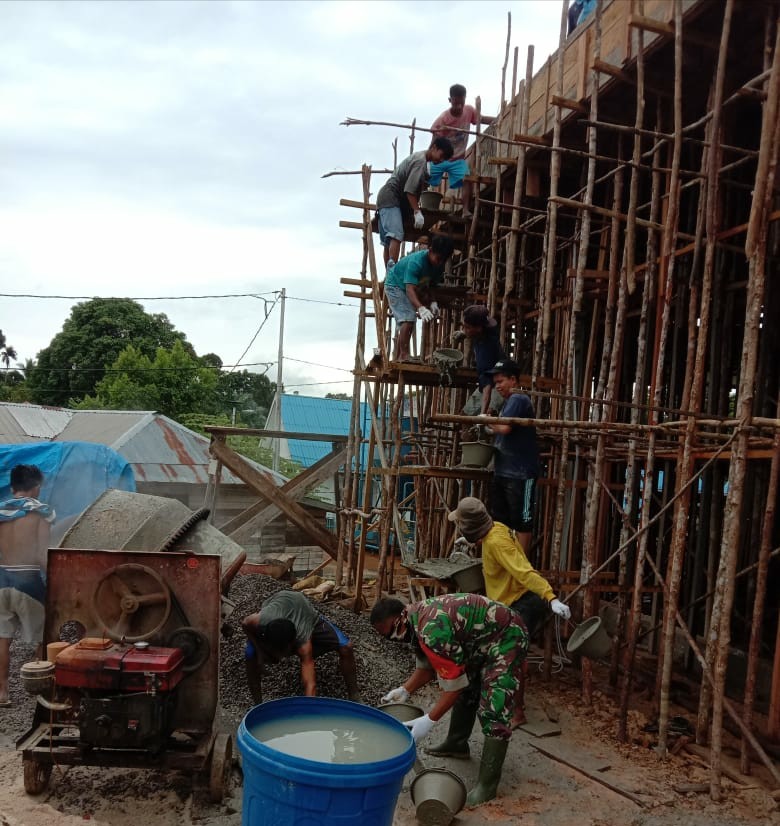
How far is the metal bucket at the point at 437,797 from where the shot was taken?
13.1ft

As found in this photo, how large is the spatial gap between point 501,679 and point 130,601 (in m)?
2.33

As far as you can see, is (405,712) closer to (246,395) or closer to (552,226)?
(552,226)

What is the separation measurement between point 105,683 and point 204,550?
1.63m

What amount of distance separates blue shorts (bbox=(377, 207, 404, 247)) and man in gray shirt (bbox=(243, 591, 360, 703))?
4959mm

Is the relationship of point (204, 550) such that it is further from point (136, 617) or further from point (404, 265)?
point (404, 265)

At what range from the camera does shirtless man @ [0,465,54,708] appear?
564cm

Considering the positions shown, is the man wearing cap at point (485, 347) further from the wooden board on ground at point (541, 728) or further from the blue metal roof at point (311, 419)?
the blue metal roof at point (311, 419)

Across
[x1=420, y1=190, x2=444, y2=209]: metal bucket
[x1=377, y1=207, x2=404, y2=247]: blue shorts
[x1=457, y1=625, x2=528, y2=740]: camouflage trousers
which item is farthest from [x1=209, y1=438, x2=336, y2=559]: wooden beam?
[x1=457, y1=625, x2=528, y2=740]: camouflage trousers

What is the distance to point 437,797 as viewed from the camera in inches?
158

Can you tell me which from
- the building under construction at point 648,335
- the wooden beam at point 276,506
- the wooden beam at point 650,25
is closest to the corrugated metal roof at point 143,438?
the wooden beam at point 276,506

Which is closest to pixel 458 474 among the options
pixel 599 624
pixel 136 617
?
pixel 599 624

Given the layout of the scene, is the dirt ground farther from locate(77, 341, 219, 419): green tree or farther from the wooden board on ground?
locate(77, 341, 219, 419): green tree

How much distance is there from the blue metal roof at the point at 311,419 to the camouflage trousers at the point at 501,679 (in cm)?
2383

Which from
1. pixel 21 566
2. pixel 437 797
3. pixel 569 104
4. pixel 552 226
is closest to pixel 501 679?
pixel 437 797
